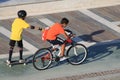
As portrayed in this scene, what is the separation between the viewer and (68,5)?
65.5 ft

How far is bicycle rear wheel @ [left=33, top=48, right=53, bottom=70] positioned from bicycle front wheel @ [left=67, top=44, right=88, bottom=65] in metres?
0.71

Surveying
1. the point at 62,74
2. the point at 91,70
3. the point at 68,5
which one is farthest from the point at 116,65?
the point at 68,5

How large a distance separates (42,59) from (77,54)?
1351mm

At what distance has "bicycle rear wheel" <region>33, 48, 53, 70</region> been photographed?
14194mm

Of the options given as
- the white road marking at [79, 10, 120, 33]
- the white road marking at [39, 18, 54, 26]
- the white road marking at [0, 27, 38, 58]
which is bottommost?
the white road marking at [0, 27, 38, 58]

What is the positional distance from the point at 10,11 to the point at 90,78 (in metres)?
6.56

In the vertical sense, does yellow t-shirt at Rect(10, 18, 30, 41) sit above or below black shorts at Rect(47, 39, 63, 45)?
above

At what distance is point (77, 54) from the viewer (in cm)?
1510

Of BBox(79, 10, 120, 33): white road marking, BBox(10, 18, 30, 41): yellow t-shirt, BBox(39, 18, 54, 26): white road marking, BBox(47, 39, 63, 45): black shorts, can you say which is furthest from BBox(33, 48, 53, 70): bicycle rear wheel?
BBox(79, 10, 120, 33): white road marking

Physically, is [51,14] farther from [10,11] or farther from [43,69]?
[43,69]

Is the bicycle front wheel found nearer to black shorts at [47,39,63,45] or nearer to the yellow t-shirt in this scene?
black shorts at [47,39,63,45]

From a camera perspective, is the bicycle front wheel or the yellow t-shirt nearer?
the yellow t-shirt

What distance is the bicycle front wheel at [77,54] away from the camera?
14.8 metres

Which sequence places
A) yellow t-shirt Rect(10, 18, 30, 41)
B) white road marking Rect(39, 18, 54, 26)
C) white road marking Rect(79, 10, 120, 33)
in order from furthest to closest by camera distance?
white road marking Rect(39, 18, 54, 26)
white road marking Rect(79, 10, 120, 33)
yellow t-shirt Rect(10, 18, 30, 41)
